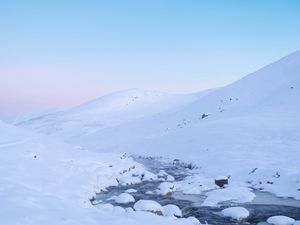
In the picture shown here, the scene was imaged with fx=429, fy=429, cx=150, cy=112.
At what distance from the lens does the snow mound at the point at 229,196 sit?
2009 cm

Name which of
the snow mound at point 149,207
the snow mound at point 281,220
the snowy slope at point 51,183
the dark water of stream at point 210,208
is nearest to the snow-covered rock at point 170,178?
the dark water of stream at point 210,208

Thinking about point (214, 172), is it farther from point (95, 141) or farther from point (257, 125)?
point (95, 141)

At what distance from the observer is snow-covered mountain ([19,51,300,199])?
2878cm

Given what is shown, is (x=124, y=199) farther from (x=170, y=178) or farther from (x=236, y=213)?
(x=170, y=178)

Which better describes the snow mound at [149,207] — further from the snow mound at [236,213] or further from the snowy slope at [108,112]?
the snowy slope at [108,112]

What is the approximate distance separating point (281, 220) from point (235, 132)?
24.3m

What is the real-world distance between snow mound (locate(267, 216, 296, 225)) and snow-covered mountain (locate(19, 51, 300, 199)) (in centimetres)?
616

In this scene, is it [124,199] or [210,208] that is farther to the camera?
[124,199]

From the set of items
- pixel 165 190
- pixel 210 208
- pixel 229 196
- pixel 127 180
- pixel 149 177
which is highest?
pixel 149 177

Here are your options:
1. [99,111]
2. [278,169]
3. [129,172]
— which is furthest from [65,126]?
[278,169]

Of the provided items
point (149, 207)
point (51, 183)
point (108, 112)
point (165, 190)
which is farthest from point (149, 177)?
point (108, 112)

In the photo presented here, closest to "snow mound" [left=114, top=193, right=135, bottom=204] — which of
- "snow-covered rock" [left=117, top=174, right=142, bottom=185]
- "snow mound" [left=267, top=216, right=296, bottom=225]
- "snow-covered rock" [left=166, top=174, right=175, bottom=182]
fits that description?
"snow-covered rock" [left=117, top=174, right=142, bottom=185]

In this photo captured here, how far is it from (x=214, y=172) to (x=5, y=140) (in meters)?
15.2

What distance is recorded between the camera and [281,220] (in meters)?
15.7
